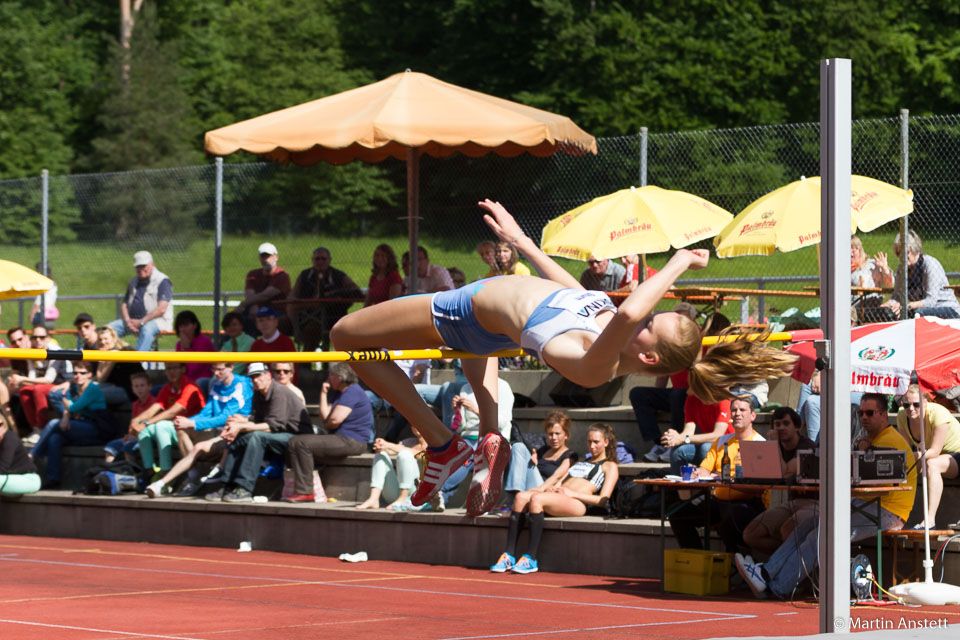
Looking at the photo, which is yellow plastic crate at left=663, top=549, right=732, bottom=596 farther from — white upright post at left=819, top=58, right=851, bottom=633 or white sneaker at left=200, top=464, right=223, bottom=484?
white sneaker at left=200, top=464, right=223, bottom=484

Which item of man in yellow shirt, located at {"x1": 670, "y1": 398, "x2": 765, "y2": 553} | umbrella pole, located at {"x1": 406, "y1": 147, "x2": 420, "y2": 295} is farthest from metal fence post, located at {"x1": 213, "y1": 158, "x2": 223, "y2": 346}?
man in yellow shirt, located at {"x1": 670, "y1": 398, "x2": 765, "y2": 553}

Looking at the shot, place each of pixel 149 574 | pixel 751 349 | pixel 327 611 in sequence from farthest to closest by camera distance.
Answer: pixel 149 574 → pixel 327 611 → pixel 751 349

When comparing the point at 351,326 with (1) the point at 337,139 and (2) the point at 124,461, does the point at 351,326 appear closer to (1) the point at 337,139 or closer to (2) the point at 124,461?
(1) the point at 337,139

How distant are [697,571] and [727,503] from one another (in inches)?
25.3

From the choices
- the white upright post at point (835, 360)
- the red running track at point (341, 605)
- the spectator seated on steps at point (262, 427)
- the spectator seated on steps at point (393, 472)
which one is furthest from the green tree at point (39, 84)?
the white upright post at point (835, 360)

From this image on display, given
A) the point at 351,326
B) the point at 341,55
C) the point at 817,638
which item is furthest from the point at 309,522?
the point at 341,55

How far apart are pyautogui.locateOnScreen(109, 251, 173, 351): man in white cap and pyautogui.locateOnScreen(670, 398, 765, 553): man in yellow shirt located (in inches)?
229

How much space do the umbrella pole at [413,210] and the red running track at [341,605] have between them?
7.76 feet

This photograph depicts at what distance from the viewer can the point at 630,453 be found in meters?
10.9

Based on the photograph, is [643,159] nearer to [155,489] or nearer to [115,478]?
[155,489]

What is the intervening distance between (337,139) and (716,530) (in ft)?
13.4

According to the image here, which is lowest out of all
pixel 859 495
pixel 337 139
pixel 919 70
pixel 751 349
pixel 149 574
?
pixel 149 574

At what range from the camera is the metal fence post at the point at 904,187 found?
10320 mm

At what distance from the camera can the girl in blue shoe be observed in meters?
10.2
